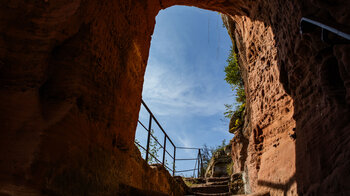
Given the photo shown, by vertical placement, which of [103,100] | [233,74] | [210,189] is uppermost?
[233,74]

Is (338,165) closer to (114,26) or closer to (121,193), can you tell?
(121,193)

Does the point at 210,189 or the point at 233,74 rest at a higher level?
the point at 233,74

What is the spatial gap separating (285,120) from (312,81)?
49.8 inches

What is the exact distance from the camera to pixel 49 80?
2688mm

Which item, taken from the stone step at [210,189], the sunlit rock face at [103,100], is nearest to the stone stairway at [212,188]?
the stone step at [210,189]

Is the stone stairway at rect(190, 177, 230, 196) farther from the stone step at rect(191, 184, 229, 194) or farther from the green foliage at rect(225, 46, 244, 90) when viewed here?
the green foliage at rect(225, 46, 244, 90)

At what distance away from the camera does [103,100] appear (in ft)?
10.7

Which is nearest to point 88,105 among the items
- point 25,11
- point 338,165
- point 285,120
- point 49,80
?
point 49,80

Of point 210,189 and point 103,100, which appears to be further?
point 210,189

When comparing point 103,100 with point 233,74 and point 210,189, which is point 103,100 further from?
point 233,74

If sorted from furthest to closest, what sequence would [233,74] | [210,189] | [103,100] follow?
[233,74] < [210,189] < [103,100]

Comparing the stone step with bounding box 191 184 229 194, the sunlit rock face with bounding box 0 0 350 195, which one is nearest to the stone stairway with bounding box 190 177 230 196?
the stone step with bounding box 191 184 229 194

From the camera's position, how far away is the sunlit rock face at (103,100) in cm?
226

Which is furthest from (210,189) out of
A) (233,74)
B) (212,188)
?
(233,74)
